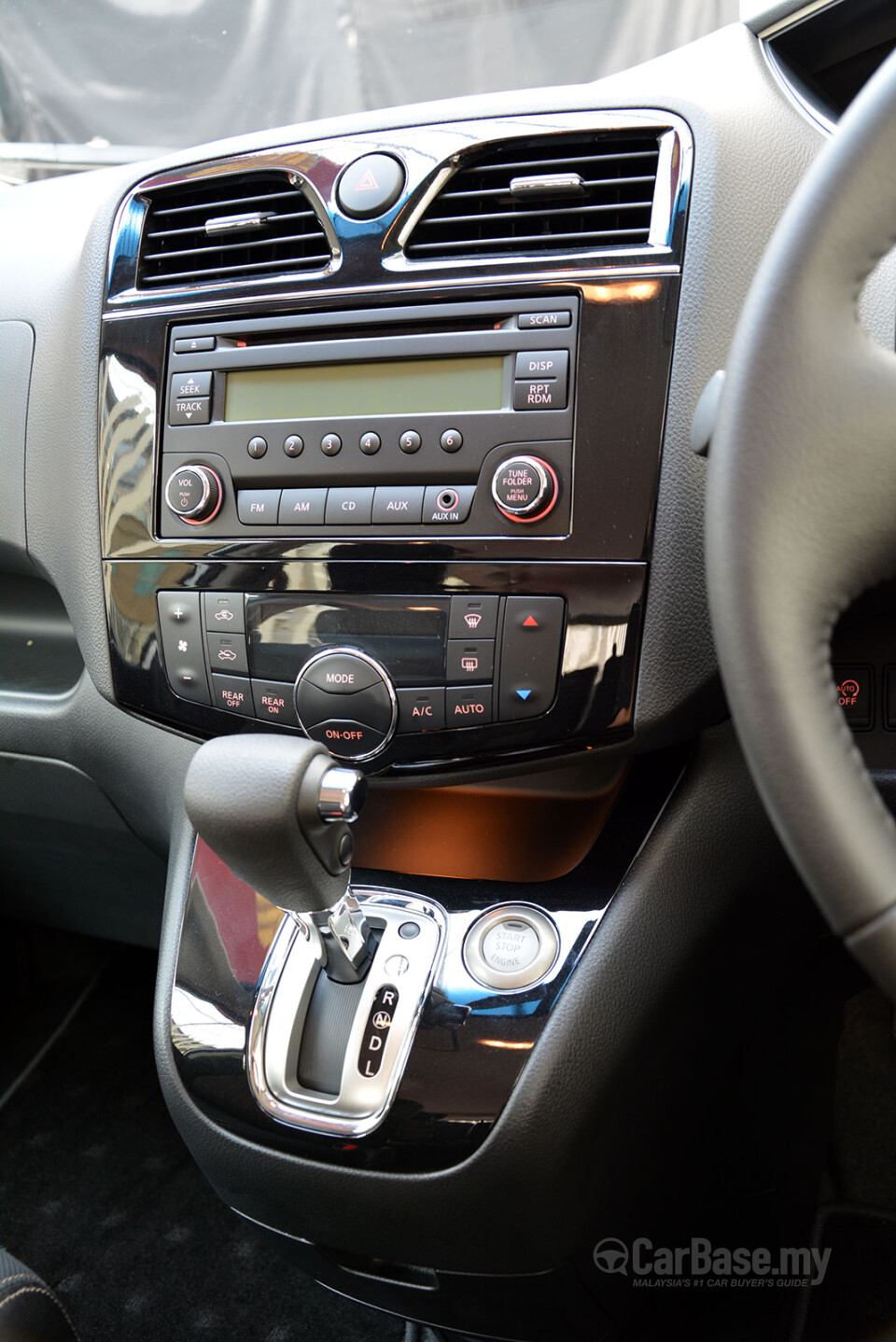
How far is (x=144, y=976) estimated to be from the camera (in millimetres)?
1874

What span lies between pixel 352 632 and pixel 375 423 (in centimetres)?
16

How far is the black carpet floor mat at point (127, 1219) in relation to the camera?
1.29 metres

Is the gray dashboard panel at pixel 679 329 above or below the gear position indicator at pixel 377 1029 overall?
above

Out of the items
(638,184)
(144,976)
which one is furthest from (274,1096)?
(144,976)

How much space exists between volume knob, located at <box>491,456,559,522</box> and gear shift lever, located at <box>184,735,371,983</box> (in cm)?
22

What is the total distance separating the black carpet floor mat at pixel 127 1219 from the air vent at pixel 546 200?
3.55 feet

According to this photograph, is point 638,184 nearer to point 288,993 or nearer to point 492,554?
point 492,554

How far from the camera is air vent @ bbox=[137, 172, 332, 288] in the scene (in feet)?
2.77

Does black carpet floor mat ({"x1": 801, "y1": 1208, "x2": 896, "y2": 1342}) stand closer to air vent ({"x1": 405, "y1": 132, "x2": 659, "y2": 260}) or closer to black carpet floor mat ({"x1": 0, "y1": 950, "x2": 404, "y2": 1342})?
black carpet floor mat ({"x1": 0, "y1": 950, "x2": 404, "y2": 1342})

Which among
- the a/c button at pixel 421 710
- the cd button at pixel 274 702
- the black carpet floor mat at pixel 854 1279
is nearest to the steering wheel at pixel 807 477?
the a/c button at pixel 421 710

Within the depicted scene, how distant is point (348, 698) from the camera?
788 millimetres

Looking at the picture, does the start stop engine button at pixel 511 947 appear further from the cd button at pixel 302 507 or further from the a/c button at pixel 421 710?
the cd button at pixel 302 507

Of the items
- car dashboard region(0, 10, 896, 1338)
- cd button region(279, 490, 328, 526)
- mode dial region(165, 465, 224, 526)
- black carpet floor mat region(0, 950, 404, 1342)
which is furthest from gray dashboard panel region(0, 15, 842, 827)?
black carpet floor mat region(0, 950, 404, 1342)

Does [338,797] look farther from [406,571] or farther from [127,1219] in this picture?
[127,1219]
